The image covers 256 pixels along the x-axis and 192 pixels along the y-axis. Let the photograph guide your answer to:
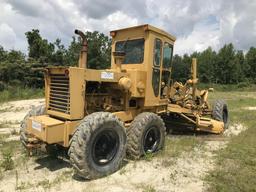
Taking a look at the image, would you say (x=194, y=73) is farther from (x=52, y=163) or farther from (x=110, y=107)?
(x=52, y=163)

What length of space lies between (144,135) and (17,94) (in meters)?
19.1

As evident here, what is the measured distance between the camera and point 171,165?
6.03 meters

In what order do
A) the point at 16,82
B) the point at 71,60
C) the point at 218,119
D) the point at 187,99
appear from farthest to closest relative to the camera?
the point at 71,60 < the point at 16,82 < the point at 218,119 < the point at 187,99

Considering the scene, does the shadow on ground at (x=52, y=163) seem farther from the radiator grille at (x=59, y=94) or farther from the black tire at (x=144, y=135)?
the black tire at (x=144, y=135)

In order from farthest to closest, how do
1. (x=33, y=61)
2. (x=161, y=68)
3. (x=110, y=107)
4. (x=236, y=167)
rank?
(x=33, y=61), (x=161, y=68), (x=110, y=107), (x=236, y=167)

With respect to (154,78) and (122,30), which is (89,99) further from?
(122,30)

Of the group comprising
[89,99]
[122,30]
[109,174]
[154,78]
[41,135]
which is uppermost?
[122,30]

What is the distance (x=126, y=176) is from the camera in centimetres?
540

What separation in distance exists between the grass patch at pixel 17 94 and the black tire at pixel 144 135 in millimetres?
17053

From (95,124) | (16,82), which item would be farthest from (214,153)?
(16,82)

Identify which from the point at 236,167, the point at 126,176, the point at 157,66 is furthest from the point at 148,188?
the point at 157,66

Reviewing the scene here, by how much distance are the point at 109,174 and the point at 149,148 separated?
151cm

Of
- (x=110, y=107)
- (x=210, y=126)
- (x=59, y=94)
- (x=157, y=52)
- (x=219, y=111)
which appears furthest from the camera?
(x=219, y=111)

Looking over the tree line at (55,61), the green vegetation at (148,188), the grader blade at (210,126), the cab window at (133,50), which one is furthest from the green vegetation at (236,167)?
the tree line at (55,61)
